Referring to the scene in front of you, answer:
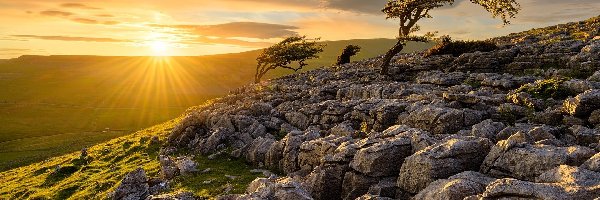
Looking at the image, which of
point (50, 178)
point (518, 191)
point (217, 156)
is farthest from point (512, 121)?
point (50, 178)

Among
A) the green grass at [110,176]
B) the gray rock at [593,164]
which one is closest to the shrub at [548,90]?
the gray rock at [593,164]

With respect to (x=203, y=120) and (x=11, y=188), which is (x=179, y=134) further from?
(x=11, y=188)

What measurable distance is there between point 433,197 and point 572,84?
783 inches

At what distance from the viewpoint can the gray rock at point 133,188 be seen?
26094 millimetres

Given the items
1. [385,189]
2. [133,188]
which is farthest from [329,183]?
[133,188]

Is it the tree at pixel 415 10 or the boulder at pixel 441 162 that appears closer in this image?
the boulder at pixel 441 162

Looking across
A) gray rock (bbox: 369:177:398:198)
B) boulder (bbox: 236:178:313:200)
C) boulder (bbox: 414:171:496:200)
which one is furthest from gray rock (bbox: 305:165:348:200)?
boulder (bbox: 414:171:496:200)

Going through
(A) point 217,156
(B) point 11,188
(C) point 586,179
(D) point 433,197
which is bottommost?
(B) point 11,188

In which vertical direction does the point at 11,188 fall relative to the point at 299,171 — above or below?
below

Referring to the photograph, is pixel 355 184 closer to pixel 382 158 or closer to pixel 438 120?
pixel 382 158

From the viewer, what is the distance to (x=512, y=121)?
83.1 ft

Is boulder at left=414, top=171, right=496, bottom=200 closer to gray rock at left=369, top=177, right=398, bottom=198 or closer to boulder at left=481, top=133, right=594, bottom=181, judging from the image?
boulder at left=481, top=133, right=594, bottom=181

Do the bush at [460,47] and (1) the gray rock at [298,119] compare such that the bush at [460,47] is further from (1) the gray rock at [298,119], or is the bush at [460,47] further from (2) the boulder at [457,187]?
(2) the boulder at [457,187]

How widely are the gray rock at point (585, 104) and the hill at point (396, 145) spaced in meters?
0.07
